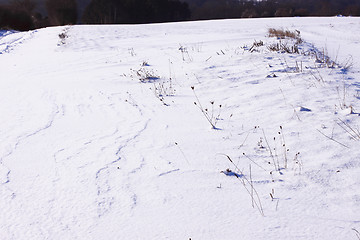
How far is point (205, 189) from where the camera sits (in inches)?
77.9

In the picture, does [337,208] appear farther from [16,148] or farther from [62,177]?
[16,148]

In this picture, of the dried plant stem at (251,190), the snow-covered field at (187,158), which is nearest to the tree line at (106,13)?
the snow-covered field at (187,158)

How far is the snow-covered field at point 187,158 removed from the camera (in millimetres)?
1660

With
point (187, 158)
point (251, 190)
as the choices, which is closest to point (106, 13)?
point (187, 158)

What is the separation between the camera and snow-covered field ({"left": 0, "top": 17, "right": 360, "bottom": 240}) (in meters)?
1.66

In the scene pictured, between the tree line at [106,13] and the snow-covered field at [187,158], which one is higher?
the tree line at [106,13]

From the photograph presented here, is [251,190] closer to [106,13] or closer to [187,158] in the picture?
[187,158]

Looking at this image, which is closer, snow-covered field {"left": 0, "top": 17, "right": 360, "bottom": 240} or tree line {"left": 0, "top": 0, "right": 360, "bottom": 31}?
snow-covered field {"left": 0, "top": 17, "right": 360, "bottom": 240}

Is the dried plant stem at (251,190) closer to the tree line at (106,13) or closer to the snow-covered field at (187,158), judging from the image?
the snow-covered field at (187,158)

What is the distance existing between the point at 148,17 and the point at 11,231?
146 ft

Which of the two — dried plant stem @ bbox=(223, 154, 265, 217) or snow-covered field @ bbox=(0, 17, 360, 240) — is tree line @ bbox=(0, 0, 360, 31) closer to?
snow-covered field @ bbox=(0, 17, 360, 240)

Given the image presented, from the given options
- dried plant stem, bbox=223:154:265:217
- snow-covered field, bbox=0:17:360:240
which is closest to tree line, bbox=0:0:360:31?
snow-covered field, bbox=0:17:360:240

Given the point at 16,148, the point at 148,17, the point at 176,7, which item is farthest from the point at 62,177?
the point at 176,7

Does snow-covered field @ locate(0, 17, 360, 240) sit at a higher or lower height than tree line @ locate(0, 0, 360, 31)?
lower
